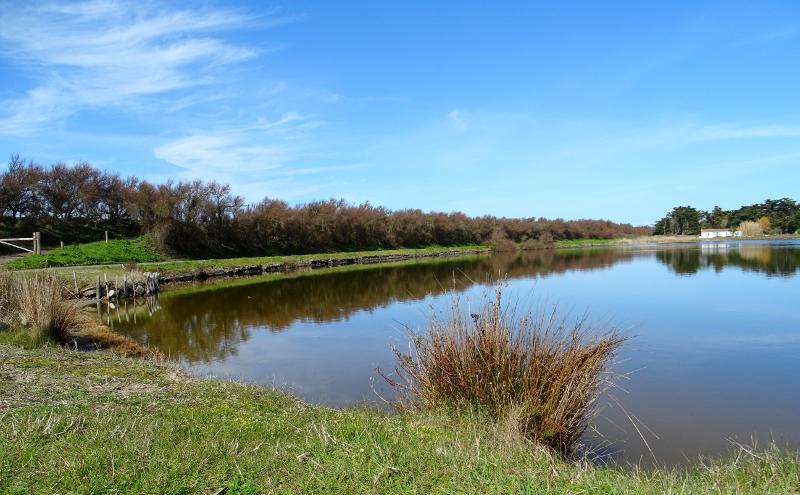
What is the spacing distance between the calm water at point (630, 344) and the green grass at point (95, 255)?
9546mm

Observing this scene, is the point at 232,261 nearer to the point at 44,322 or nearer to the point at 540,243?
the point at 44,322

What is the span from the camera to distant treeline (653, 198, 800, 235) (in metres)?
110

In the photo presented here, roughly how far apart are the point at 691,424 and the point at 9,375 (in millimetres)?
10681

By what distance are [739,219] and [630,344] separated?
129394mm

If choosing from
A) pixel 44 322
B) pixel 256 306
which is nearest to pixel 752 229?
pixel 256 306

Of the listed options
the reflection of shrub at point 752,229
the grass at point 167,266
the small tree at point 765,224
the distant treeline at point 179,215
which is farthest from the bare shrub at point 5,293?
the small tree at point 765,224

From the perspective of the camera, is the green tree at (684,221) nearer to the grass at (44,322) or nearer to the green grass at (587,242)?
the green grass at (587,242)

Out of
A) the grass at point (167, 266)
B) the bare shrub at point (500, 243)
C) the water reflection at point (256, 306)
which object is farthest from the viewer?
the bare shrub at point (500, 243)

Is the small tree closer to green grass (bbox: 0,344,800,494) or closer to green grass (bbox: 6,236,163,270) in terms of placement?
green grass (bbox: 6,236,163,270)

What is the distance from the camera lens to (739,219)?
122 m

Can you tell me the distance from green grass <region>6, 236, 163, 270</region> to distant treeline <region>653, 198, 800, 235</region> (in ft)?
365

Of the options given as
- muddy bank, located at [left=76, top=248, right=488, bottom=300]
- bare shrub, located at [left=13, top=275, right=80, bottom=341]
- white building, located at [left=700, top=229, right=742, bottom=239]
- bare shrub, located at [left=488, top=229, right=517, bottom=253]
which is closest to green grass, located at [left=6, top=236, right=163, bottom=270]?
muddy bank, located at [left=76, top=248, right=488, bottom=300]

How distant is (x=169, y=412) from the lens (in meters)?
6.44

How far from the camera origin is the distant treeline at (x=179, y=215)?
4706cm
